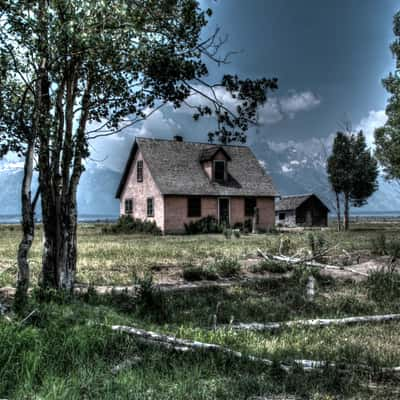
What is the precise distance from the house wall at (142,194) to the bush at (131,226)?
0.45 meters

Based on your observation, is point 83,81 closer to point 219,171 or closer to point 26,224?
point 26,224

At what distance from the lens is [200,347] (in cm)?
477

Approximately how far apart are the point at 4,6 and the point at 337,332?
275 inches

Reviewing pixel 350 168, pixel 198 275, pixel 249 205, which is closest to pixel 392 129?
pixel 249 205

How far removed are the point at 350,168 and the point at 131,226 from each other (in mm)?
25970

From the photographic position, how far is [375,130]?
103 ft

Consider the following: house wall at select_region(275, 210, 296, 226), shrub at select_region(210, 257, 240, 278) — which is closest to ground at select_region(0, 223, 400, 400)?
shrub at select_region(210, 257, 240, 278)

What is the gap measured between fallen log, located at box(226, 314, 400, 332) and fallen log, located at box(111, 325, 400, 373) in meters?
1.36

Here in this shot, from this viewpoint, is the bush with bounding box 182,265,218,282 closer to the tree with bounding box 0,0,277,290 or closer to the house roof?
the tree with bounding box 0,0,277,290

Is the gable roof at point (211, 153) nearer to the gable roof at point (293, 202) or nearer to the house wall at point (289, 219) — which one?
the gable roof at point (293, 202)

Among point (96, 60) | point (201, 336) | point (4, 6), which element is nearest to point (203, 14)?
point (96, 60)

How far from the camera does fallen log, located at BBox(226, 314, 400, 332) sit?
20.7 feet

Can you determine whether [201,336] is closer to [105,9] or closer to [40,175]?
[40,175]

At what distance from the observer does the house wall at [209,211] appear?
30500mm
